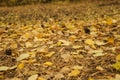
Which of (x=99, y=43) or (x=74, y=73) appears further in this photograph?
(x=99, y=43)

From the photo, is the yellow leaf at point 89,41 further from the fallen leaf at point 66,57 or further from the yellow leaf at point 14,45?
the yellow leaf at point 14,45

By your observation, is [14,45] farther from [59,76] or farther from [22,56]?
[59,76]

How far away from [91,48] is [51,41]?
0.48 metres

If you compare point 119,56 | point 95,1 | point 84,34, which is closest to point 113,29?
point 84,34

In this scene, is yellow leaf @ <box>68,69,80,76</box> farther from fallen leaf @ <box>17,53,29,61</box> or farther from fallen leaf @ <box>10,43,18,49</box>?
fallen leaf @ <box>10,43,18,49</box>

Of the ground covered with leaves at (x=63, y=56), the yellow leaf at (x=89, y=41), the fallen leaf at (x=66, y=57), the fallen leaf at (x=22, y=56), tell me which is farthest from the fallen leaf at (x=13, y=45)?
the yellow leaf at (x=89, y=41)

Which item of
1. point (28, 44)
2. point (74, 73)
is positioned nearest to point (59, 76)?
point (74, 73)

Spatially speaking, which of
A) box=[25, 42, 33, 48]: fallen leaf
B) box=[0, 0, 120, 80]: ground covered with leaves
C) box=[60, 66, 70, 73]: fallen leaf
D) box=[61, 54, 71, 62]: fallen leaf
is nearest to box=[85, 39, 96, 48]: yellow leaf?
box=[0, 0, 120, 80]: ground covered with leaves

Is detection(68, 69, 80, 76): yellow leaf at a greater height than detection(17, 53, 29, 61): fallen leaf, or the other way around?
detection(17, 53, 29, 61): fallen leaf

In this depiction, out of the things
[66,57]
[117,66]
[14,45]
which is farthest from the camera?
[14,45]

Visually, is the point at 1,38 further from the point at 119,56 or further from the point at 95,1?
the point at 95,1

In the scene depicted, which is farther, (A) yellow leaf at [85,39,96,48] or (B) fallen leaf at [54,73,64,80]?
(A) yellow leaf at [85,39,96,48]

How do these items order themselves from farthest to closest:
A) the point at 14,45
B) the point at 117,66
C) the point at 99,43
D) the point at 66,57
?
the point at 14,45, the point at 99,43, the point at 66,57, the point at 117,66

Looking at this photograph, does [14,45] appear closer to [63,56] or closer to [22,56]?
[22,56]
